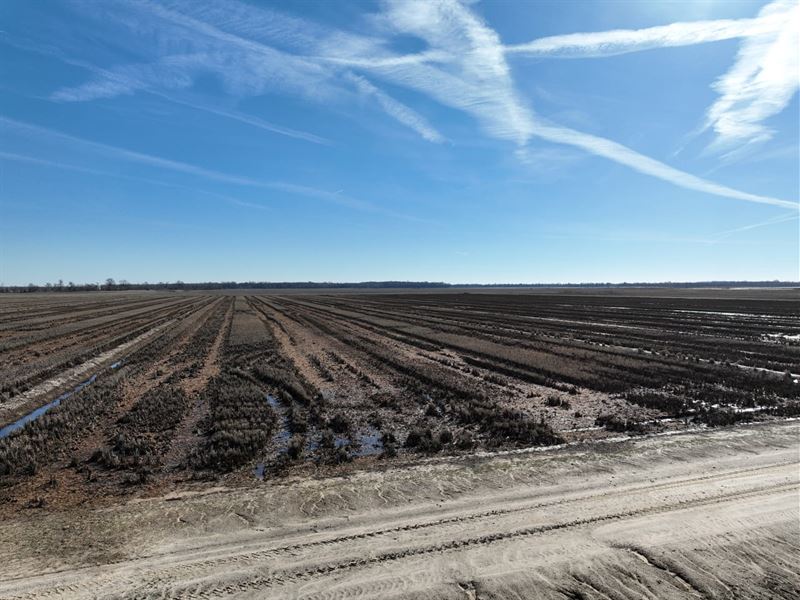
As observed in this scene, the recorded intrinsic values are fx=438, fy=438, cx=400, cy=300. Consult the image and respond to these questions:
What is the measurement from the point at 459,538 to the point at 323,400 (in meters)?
9.24

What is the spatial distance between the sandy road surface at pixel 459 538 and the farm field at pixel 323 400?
4.41 ft

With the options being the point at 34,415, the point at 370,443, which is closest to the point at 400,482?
the point at 370,443

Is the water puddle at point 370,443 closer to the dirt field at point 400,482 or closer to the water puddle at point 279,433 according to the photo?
the dirt field at point 400,482

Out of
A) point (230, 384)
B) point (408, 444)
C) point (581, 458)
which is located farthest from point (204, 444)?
point (581, 458)

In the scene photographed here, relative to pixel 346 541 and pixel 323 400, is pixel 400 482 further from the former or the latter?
pixel 323 400

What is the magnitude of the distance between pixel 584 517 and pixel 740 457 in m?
4.99

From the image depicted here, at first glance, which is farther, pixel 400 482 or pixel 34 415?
pixel 34 415

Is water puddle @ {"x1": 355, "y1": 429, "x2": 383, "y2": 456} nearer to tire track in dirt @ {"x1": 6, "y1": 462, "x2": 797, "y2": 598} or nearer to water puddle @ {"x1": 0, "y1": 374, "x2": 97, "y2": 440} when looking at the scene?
tire track in dirt @ {"x1": 6, "y1": 462, "x2": 797, "y2": 598}

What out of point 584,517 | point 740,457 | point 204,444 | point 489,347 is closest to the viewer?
point 584,517

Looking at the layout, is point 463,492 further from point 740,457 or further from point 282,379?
point 282,379

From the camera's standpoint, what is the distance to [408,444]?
1083 cm

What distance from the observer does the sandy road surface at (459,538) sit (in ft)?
17.8

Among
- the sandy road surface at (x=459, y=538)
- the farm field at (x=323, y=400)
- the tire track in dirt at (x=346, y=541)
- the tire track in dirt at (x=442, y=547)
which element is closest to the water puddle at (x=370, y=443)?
the farm field at (x=323, y=400)

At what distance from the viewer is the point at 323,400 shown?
15.0m
